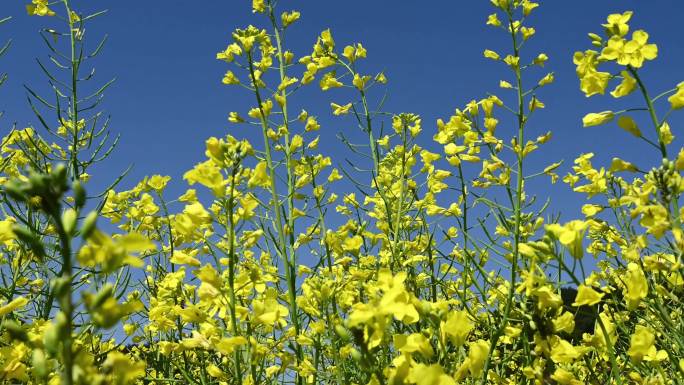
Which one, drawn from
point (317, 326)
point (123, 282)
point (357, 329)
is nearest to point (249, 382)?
point (317, 326)

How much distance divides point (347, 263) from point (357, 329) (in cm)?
186

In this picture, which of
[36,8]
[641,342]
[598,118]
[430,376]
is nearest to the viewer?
[430,376]

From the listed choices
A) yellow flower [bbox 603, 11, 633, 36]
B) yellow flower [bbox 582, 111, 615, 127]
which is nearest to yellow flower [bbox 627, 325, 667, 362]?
yellow flower [bbox 582, 111, 615, 127]

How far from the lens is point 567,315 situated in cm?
209

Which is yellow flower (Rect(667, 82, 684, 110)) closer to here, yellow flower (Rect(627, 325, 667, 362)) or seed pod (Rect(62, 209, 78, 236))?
yellow flower (Rect(627, 325, 667, 362))

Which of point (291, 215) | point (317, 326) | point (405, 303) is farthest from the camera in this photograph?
point (291, 215)

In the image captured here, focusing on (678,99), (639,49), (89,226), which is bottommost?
(89,226)

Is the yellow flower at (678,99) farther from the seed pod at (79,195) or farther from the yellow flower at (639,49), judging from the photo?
the seed pod at (79,195)

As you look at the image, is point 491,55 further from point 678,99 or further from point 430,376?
point 430,376

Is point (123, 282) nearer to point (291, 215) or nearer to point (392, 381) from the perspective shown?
point (291, 215)

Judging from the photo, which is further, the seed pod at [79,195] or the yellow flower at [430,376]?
the yellow flower at [430,376]

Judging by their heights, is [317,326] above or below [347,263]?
below

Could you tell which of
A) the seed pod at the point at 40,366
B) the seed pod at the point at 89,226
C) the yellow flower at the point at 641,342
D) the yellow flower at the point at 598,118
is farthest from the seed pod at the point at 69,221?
the yellow flower at the point at 598,118

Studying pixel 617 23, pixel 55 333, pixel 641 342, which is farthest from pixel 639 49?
pixel 55 333
